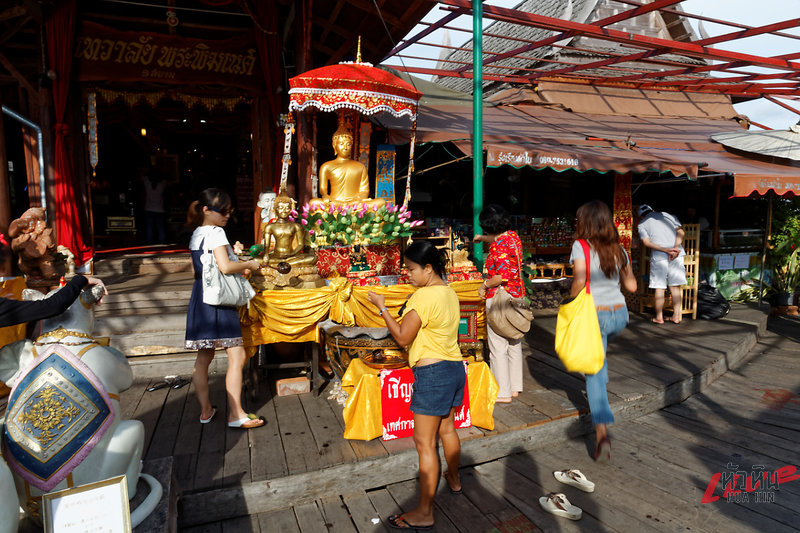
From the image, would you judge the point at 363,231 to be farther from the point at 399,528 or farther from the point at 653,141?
the point at 653,141

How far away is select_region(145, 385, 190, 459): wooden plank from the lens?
3359 millimetres

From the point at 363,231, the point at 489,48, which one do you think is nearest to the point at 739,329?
the point at 363,231

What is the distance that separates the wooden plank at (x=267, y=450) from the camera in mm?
3072

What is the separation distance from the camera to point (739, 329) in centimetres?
682

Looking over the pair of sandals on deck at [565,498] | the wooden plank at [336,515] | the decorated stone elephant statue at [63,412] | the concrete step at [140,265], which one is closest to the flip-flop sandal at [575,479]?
the pair of sandals on deck at [565,498]

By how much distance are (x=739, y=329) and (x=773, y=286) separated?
3.14 meters

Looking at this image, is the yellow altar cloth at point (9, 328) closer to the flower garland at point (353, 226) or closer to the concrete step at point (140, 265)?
the flower garland at point (353, 226)

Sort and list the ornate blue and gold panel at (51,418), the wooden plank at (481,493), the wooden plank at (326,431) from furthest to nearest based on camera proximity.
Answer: the wooden plank at (326,431) < the wooden plank at (481,493) < the ornate blue and gold panel at (51,418)

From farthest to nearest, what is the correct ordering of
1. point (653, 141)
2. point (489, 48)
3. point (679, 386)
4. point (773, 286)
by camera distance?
point (489, 48) < point (653, 141) < point (773, 286) < point (679, 386)

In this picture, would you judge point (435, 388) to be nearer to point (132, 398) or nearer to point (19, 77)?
point (132, 398)

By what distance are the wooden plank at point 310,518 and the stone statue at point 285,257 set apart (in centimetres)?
206

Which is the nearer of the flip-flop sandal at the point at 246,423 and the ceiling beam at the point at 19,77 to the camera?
the flip-flop sandal at the point at 246,423

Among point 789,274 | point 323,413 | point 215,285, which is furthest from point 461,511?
point 789,274

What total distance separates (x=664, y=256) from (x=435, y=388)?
233 inches
